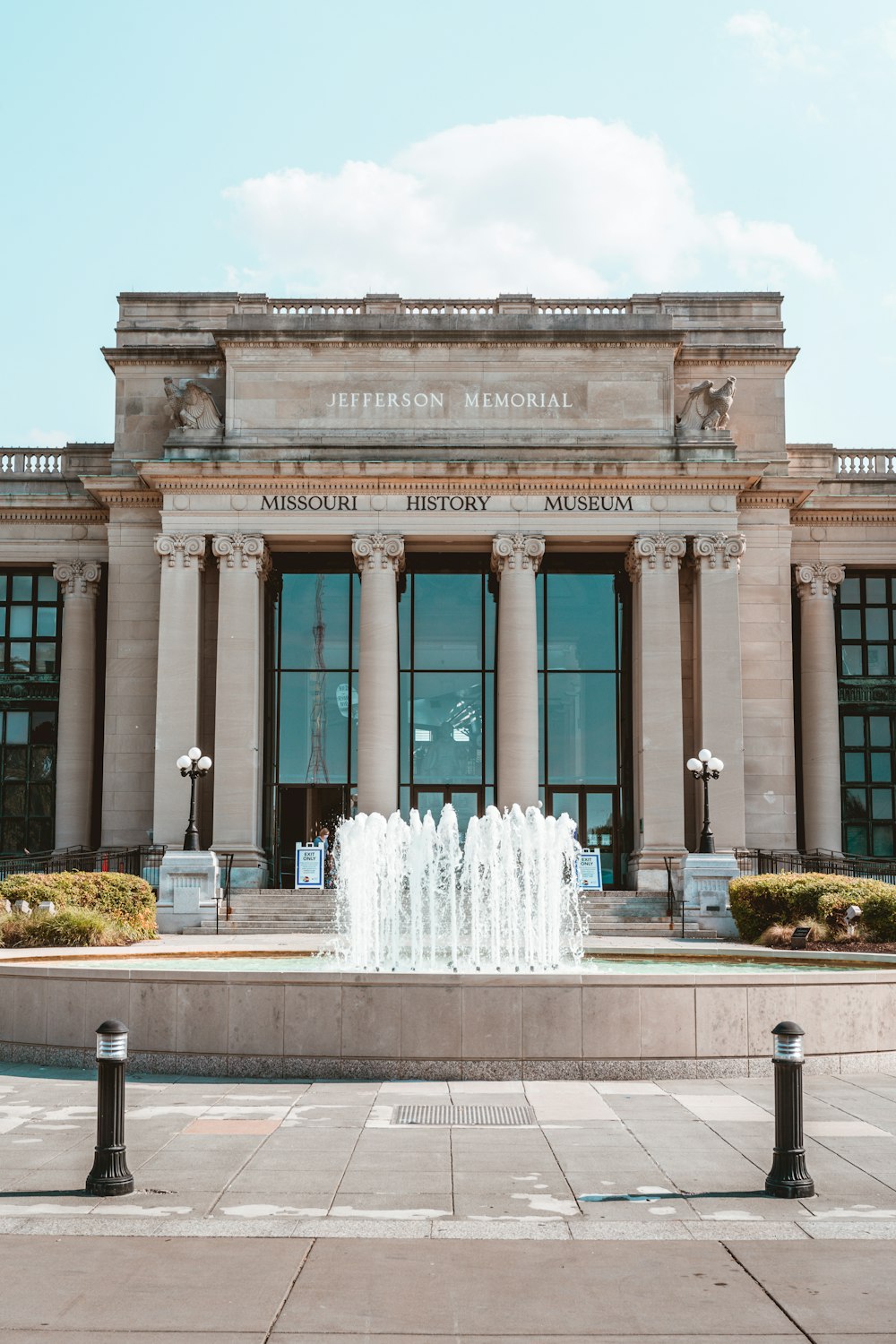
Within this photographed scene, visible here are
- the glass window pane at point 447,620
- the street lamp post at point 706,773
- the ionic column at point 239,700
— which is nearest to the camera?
the street lamp post at point 706,773

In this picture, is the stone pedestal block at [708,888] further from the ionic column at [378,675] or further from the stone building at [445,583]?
the ionic column at [378,675]

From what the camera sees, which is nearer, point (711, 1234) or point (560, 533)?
point (711, 1234)

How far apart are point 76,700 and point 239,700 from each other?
21.2ft

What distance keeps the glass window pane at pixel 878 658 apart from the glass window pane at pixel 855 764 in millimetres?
2638

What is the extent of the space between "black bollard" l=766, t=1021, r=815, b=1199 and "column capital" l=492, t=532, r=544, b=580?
30137 mm

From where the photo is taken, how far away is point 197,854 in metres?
34.9

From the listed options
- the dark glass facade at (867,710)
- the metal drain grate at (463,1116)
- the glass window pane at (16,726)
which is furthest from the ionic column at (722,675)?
the metal drain grate at (463,1116)

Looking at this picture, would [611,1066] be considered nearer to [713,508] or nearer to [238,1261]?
[238,1261]

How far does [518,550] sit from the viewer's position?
39500 millimetres

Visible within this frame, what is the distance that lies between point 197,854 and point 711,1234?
27.2 m

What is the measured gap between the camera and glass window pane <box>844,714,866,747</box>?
4431cm

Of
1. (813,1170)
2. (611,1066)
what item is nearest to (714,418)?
(611,1066)

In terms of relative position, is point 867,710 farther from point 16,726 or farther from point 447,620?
point 16,726

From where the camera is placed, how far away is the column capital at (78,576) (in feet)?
142
